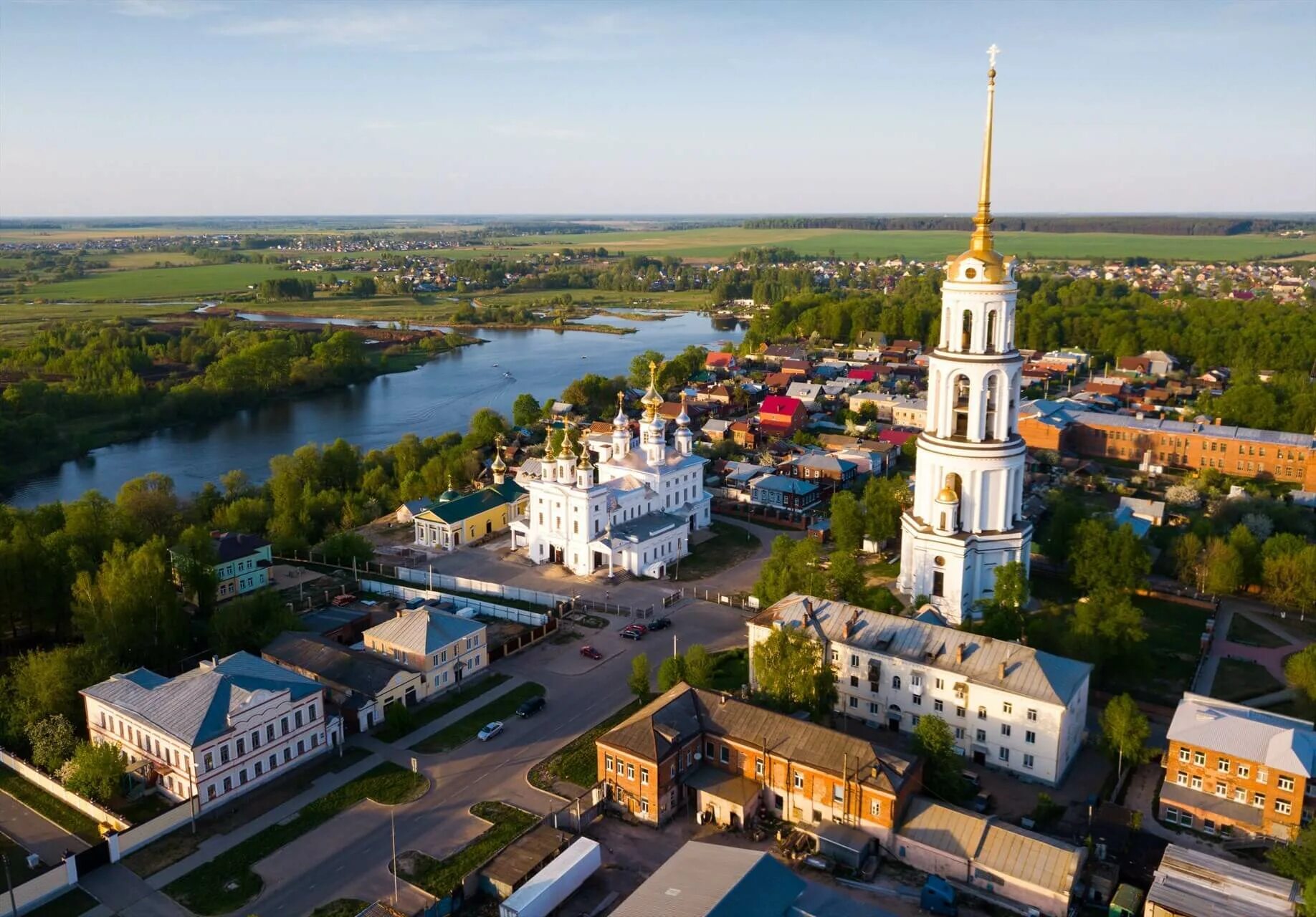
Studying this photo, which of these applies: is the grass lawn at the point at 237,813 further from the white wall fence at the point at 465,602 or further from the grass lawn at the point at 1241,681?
the grass lawn at the point at 1241,681

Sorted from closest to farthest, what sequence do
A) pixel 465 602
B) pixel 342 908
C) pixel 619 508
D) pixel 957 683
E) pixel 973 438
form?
pixel 342 908 < pixel 957 683 < pixel 973 438 < pixel 465 602 < pixel 619 508

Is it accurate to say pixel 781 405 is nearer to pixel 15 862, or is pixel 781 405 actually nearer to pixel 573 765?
pixel 573 765

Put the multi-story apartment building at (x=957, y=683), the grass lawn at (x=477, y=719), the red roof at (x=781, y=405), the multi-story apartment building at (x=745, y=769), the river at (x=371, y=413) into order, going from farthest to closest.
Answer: the red roof at (x=781, y=405)
the river at (x=371, y=413)
the grass lawn at (x=477, y=719)
the multi-story apartment building at (x=957, y=683)
the multi-story apartment building at (x=745, y=769)

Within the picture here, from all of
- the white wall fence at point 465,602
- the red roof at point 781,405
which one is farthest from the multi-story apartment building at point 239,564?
the red roof at point 781,405

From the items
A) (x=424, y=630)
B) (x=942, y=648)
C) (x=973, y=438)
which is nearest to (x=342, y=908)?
(x=424, y=630)

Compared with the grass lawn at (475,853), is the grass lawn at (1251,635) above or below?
above
